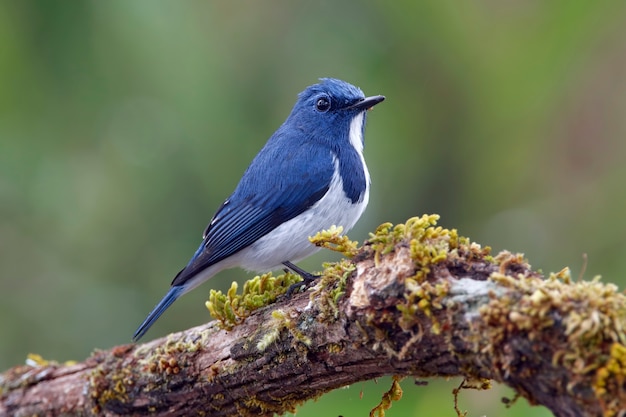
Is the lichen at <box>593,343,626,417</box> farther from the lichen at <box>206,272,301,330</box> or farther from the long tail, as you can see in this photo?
the long tail

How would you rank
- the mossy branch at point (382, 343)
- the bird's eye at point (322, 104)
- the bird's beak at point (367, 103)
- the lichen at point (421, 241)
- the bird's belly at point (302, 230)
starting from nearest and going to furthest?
1. the mossy branch at point (382, 343)
2. the lichen at point (421, 241)
3. the bird's belly at point (302, 230)
4. the bird's beak at point (367, 103)
5. the bird's eye at point (322, 104)

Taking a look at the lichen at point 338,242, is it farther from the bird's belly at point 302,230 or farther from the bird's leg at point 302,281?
the bird's belly at point 302,230

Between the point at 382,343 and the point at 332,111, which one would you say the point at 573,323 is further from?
the point at 332,111

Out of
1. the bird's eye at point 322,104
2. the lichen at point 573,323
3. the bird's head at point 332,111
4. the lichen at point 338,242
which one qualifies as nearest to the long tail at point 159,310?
the bird's head at point 332,111

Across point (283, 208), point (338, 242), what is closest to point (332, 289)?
point (338, 242)

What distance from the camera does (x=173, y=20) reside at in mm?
4695

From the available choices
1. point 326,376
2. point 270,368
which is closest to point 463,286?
point 326,376

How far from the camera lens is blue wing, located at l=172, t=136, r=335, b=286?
4.22 m

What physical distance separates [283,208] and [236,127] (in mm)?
993

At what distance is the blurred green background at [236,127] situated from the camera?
473cm

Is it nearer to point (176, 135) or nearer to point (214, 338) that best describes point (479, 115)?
point (176, 135)

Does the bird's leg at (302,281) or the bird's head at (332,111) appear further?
the bird's head at (332,111)

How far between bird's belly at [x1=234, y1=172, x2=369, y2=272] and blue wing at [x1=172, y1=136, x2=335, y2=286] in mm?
45

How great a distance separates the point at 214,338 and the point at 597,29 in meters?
3.25
